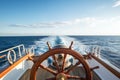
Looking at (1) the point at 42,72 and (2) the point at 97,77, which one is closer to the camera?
(2) the point at 97,77

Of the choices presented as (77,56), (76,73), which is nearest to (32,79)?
(77,56)

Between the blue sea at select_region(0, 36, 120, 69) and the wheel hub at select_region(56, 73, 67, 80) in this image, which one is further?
the blue sea at select_region(0, 36, 120, 69)

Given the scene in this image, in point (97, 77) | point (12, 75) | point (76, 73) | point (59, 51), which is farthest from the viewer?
point (76, 73)

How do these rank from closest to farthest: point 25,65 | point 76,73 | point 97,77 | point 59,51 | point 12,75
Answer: point 59,51 < point 12,75 < point 97,77 < point 76,73 < point 25,65

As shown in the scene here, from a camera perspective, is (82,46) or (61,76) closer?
(61,76)

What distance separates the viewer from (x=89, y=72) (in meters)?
2.02

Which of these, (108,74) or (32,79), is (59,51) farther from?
(108,74)

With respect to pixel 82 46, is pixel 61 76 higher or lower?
higher

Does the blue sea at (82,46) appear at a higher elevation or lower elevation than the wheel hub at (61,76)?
lower

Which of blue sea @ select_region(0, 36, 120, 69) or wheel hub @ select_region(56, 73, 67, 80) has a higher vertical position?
wheel hub @ select_region(56, 73, 67, 80)

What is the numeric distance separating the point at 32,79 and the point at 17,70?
2.00m

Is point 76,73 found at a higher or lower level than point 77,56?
lower

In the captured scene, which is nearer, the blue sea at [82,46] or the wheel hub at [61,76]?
the wheel hub at [61,76]

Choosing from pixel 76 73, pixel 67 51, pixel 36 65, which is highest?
pixel 67 51
